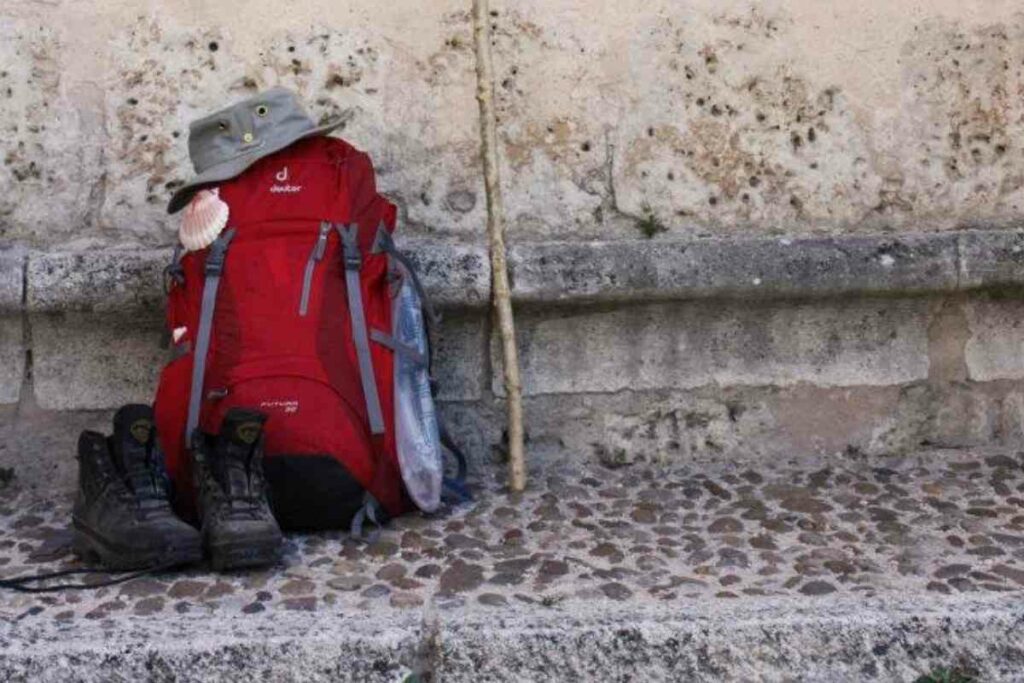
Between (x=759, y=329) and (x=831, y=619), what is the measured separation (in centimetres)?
114

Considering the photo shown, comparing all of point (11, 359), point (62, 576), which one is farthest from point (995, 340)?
point (11, 359)

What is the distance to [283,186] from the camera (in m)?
3.19

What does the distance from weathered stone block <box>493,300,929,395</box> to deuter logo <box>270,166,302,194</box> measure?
2.15 ft

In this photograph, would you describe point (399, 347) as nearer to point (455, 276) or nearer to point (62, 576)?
point (455, 276)

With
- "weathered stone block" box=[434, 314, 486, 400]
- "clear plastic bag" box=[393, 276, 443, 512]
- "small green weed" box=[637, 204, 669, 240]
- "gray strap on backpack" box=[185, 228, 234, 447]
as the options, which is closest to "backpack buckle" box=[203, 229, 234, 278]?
"gray strap on backpack" box=[185, 228, 234, 447]

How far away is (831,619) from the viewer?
2555 mm

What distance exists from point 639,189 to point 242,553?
1.36 m

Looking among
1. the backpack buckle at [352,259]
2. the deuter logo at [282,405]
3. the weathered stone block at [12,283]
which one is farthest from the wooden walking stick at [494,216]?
the weathered stone block at [12,283]

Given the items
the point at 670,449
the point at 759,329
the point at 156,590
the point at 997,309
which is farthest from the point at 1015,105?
the point at 156,590

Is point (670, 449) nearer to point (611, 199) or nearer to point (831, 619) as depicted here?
point (611, 199)

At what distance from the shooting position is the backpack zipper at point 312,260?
121 inches

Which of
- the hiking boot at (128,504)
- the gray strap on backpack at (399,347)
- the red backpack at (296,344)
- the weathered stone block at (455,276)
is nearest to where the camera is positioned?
the hiking boot at (128,504)

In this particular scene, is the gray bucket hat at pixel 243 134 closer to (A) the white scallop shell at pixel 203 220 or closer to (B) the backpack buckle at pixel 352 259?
(A) the white scallop shell at pixel 203 220

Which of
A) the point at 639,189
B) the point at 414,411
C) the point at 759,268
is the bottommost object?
the point at 414,411
